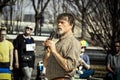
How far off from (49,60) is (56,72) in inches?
6.8

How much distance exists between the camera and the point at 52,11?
2644 cm

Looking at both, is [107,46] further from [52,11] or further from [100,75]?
[52,11]

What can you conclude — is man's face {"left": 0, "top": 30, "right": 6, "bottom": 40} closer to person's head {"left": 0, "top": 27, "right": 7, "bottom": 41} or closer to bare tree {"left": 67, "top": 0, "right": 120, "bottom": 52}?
person's head {"left": 0, "top": 27, "right": 7, "bottom": 41}

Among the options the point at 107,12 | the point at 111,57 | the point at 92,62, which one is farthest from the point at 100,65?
the point at 111,57

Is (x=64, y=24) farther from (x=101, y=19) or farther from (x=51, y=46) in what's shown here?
(x=101, y=19)

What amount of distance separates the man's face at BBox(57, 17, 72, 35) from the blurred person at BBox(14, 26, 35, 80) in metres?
6.61

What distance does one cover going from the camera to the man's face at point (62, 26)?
5.91 m

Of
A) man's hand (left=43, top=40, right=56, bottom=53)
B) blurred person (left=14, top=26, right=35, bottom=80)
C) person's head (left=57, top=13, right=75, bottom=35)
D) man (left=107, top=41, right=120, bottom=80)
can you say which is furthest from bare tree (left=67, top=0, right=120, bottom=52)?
man's hand (left=43, top=40, right=56, bottom=53)

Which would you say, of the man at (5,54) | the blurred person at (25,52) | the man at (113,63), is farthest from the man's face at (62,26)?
the blurred person at (25,52)

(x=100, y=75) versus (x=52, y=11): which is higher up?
(x=52, y=11)

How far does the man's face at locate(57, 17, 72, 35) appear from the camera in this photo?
591 centimetres

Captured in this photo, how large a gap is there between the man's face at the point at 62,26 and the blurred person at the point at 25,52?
21.7ft

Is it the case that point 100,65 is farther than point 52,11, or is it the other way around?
point 52,11

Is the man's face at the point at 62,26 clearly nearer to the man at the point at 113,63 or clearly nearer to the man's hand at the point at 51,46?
the man's hand at the point at 51,46
